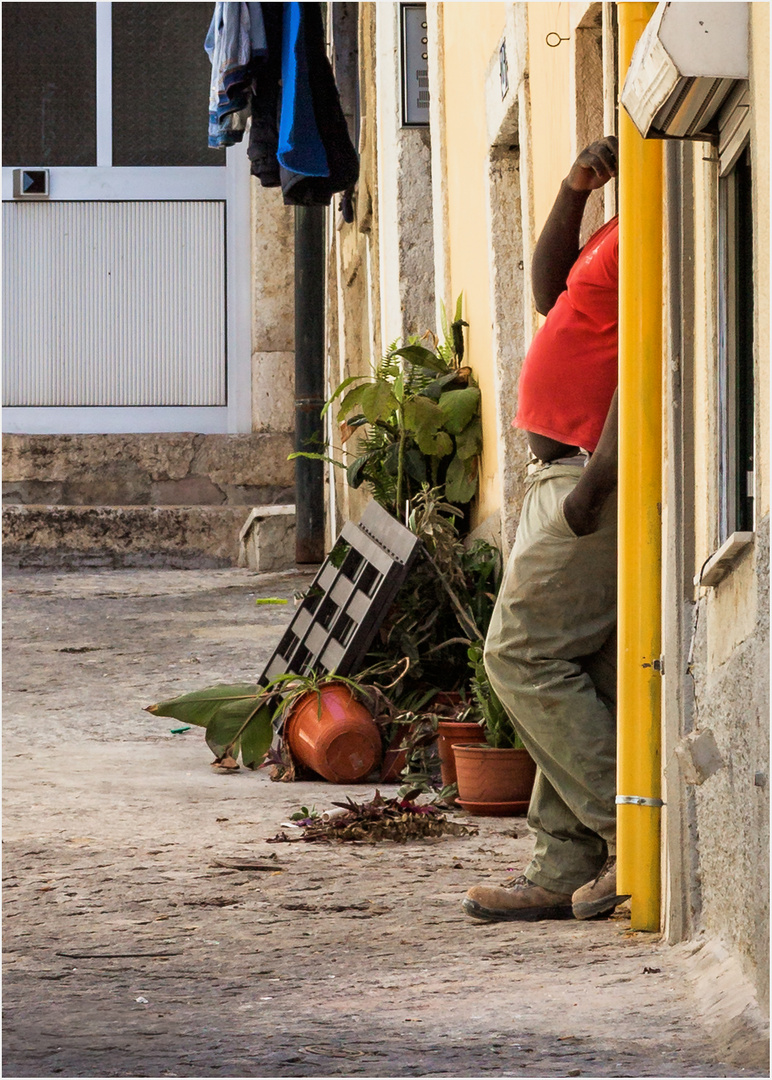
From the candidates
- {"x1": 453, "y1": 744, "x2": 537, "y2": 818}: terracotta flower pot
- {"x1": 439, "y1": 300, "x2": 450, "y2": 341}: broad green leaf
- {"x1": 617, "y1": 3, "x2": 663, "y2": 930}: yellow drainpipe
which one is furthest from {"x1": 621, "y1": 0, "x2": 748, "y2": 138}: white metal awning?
{"x1": 439, "y1": 300, "x2": 450, "y2": 341}: broad green leaf

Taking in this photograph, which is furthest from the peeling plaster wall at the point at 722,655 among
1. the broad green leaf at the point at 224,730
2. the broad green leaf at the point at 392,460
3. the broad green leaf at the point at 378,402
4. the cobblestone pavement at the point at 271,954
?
the broad green leaf at the point at 392,460

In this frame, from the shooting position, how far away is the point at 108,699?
7.69 m

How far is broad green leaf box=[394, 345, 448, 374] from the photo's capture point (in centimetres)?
682

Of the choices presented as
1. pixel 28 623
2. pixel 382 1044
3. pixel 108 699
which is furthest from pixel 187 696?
pixel 28 623

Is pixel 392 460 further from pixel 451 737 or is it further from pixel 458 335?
pixel 451 737

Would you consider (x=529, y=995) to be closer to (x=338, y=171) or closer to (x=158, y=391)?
(x=338, y=171)

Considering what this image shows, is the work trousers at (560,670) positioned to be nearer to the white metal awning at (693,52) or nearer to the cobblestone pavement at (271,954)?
the cobblestone pavement at (271,954)

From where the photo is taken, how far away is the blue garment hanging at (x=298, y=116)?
26.5ft

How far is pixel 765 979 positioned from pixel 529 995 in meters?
0.53

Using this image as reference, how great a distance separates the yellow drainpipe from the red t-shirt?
421mm

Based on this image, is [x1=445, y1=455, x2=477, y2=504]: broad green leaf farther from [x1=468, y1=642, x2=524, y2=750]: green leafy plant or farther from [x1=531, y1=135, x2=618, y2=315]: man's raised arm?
[x1=531, y1=135, x2=618, y2=315]: man's raised arm

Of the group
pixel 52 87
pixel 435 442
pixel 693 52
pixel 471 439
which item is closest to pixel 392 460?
pixel 435 442

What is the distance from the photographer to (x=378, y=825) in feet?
15.4

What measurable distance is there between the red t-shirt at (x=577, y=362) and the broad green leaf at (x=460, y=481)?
278cm
